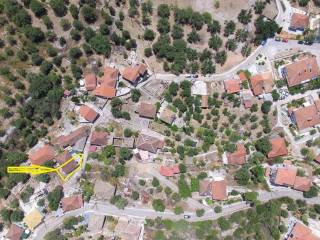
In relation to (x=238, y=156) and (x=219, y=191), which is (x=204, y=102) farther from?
(x=219, y=191)

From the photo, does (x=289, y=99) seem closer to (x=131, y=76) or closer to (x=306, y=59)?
(x=306, y=59)

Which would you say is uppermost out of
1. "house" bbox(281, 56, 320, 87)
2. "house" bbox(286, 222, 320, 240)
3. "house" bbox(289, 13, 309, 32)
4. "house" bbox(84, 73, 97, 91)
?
"house" bbox(289, 13, 309, 32)

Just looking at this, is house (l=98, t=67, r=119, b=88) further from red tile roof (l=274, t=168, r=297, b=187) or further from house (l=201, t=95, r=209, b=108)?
red tile roof (l=274, t=168, r=297, b=187)

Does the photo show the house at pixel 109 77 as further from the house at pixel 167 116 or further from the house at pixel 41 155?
the house at pixel 41 155

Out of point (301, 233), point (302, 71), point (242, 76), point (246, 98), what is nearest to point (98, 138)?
point (246, 98)

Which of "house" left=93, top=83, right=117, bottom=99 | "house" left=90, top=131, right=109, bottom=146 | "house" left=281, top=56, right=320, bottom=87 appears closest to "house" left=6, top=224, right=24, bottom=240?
"house" left=90, top=131, right=109, bottom=146

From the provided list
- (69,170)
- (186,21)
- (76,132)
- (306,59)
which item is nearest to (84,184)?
(69,170)
